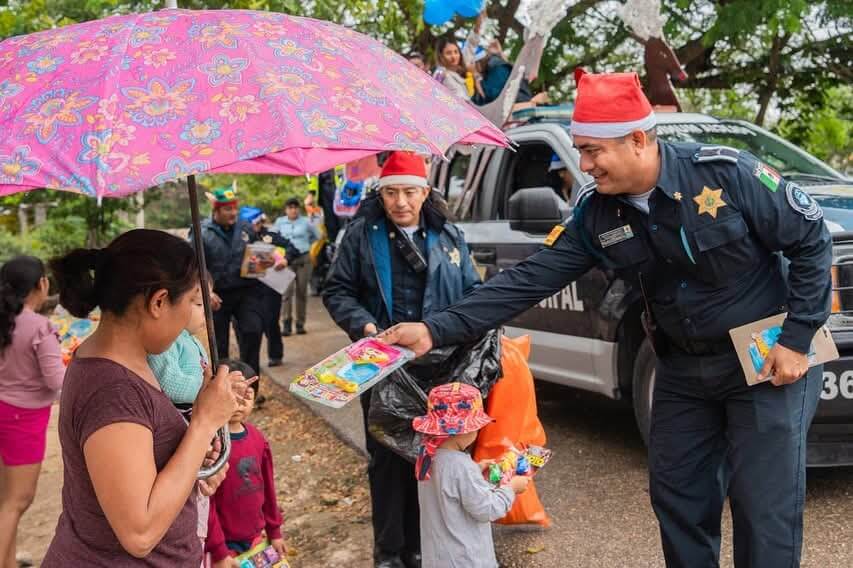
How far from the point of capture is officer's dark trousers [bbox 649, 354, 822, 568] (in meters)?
2.82

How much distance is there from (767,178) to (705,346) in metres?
0.60

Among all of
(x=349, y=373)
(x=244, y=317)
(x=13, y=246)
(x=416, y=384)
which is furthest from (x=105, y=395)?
(x=13, y=246)

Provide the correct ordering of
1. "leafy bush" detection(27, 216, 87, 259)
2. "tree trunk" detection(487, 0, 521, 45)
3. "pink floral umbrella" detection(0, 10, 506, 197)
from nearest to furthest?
"pink floral umbrella" detection(0, 10, 506, 197) < "tree trunk" detection(487, 0, 521, 45) < "leafy bush" detection(27, 216, 87, 259)

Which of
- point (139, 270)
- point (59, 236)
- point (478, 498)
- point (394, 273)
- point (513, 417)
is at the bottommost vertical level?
point (59, 236)

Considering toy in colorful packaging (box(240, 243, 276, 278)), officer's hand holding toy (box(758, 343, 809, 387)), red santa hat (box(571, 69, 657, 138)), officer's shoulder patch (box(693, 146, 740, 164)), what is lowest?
toy in colorful packaging (box(240, 243, 276, 278))

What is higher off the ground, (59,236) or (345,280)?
(345,280)

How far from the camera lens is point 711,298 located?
9.49 feet

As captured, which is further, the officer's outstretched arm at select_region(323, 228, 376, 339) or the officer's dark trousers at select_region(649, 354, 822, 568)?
the officer's outstretched arm at select_region(323, 228, 376, 339)

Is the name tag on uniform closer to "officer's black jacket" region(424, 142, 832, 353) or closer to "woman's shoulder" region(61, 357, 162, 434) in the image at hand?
"officer's black jacket" region(424, 142, 832, 353)

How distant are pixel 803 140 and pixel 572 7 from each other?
4.12 m

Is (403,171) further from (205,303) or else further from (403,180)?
(205,303)

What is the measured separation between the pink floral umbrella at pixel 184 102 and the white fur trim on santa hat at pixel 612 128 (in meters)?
0.73

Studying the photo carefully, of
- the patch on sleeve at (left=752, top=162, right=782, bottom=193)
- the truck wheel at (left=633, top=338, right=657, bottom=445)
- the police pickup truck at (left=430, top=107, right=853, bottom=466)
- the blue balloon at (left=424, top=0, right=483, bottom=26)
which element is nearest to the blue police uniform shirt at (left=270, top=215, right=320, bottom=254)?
the blue balloon at (left=424, top=0, right=483, bottom=26)

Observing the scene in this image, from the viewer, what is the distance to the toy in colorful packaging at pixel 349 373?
2861 mm
